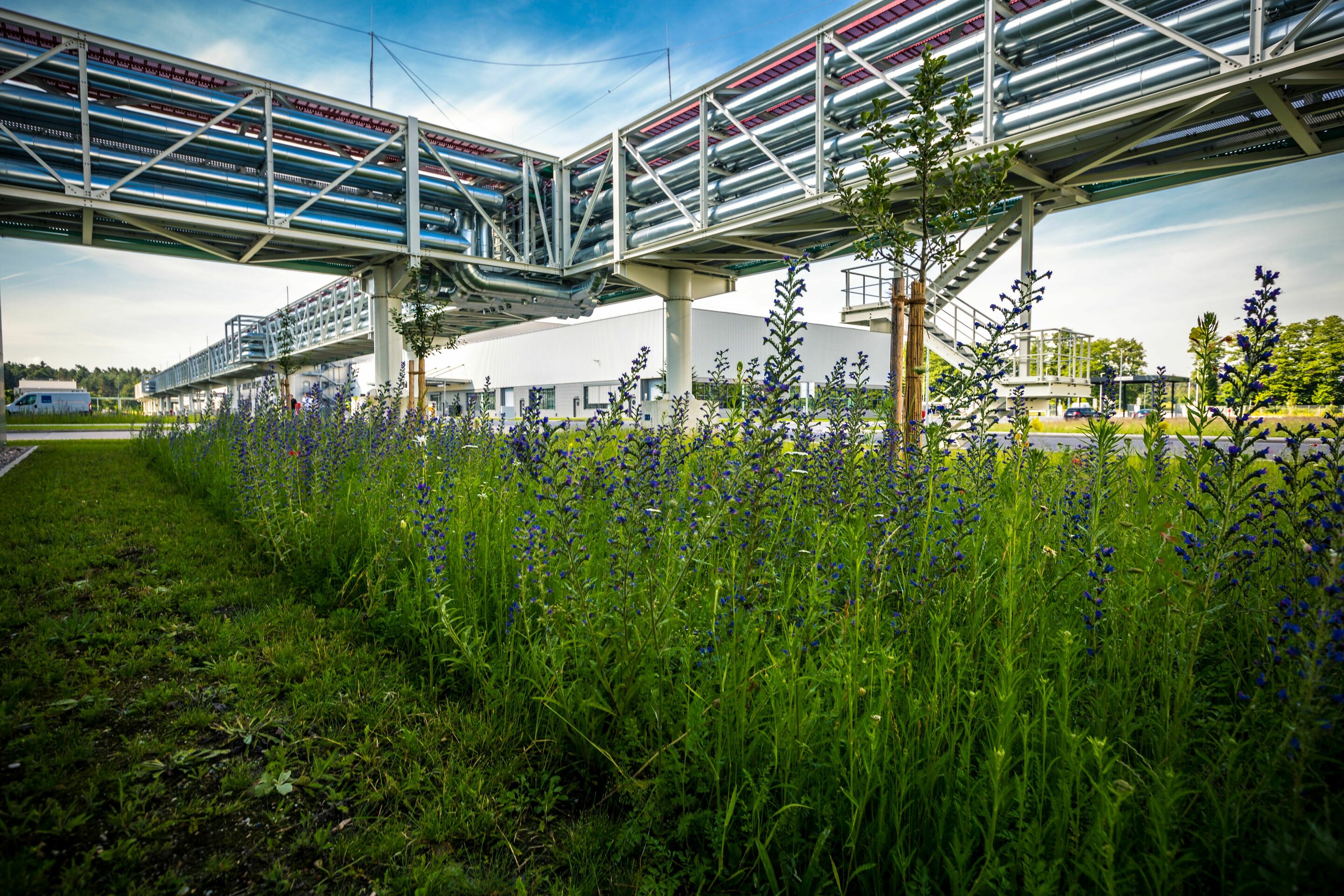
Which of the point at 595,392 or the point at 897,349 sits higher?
the point at 595,392

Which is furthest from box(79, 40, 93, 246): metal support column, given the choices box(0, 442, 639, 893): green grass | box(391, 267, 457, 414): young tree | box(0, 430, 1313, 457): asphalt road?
box(0, 442, 639, 893): green grass

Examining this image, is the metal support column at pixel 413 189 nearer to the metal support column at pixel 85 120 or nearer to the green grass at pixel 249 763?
the metal support column at pixel 85 120

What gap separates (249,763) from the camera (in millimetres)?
2309

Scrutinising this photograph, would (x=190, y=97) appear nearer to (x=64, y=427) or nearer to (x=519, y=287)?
(x=519, y=287)


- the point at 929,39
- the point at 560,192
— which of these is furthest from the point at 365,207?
the point at 929,39

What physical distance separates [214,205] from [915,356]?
53.1ft

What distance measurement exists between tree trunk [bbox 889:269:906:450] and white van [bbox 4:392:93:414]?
51.7 meters

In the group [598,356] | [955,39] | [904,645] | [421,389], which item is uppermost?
[955,39]

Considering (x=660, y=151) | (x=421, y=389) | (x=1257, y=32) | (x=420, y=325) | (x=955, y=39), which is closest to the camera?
(x=1257, y=32)

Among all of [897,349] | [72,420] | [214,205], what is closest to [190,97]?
[214,205]

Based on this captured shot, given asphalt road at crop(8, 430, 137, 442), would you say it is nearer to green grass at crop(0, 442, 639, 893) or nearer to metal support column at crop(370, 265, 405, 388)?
metal support column at crop(370, 265, 405, 388)

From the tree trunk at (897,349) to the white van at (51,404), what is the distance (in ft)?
170

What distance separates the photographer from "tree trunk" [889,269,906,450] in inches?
197

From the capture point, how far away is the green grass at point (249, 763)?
5.95 feet
